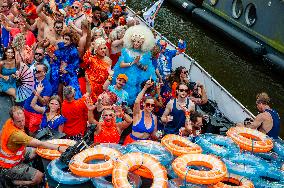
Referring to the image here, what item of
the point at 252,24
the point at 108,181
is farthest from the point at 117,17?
the point at 252,24

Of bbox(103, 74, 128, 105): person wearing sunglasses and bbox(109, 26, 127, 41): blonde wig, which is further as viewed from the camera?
bbox(109, 26, 127, 41): blonde wig

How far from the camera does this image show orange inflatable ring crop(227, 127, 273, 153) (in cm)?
580

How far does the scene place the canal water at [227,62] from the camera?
13.4 meters

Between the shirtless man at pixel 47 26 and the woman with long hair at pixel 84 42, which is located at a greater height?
the woman with long hair at pixel 84 42

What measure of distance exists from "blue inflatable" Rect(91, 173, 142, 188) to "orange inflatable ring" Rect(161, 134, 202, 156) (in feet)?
2.47

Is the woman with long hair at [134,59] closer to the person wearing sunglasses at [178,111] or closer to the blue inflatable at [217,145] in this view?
the person wearing sunglasses at [178,111]

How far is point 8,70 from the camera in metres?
7.64

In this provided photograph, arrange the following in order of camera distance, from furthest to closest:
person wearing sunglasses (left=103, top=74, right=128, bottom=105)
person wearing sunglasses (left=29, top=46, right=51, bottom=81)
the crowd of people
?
person wearing sunglasses (left=29, top=46, right=51, bottom=81)
person wearing sunglasses (left=103, top=74, right=128, bottom=105)
the crowd of people

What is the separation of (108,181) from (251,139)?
250 centimetres

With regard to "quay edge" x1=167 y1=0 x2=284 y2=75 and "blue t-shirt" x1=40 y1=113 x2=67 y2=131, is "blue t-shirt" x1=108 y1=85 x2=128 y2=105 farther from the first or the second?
"quay edge" x1=167 y1=0 x2=284 y2=75

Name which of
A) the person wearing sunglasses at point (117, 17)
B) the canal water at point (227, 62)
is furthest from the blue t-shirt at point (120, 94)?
the canal water at point (227, 62)

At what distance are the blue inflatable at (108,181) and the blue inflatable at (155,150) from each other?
42 centimetres

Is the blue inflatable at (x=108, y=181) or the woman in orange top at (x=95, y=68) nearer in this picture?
the blue inflatable at (x=108, y=181)

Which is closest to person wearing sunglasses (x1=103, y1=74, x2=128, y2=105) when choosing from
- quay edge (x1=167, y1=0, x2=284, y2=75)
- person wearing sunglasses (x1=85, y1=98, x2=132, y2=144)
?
person wearing sunglasses (x1=85, y1=98, x2=132, y2=144)
